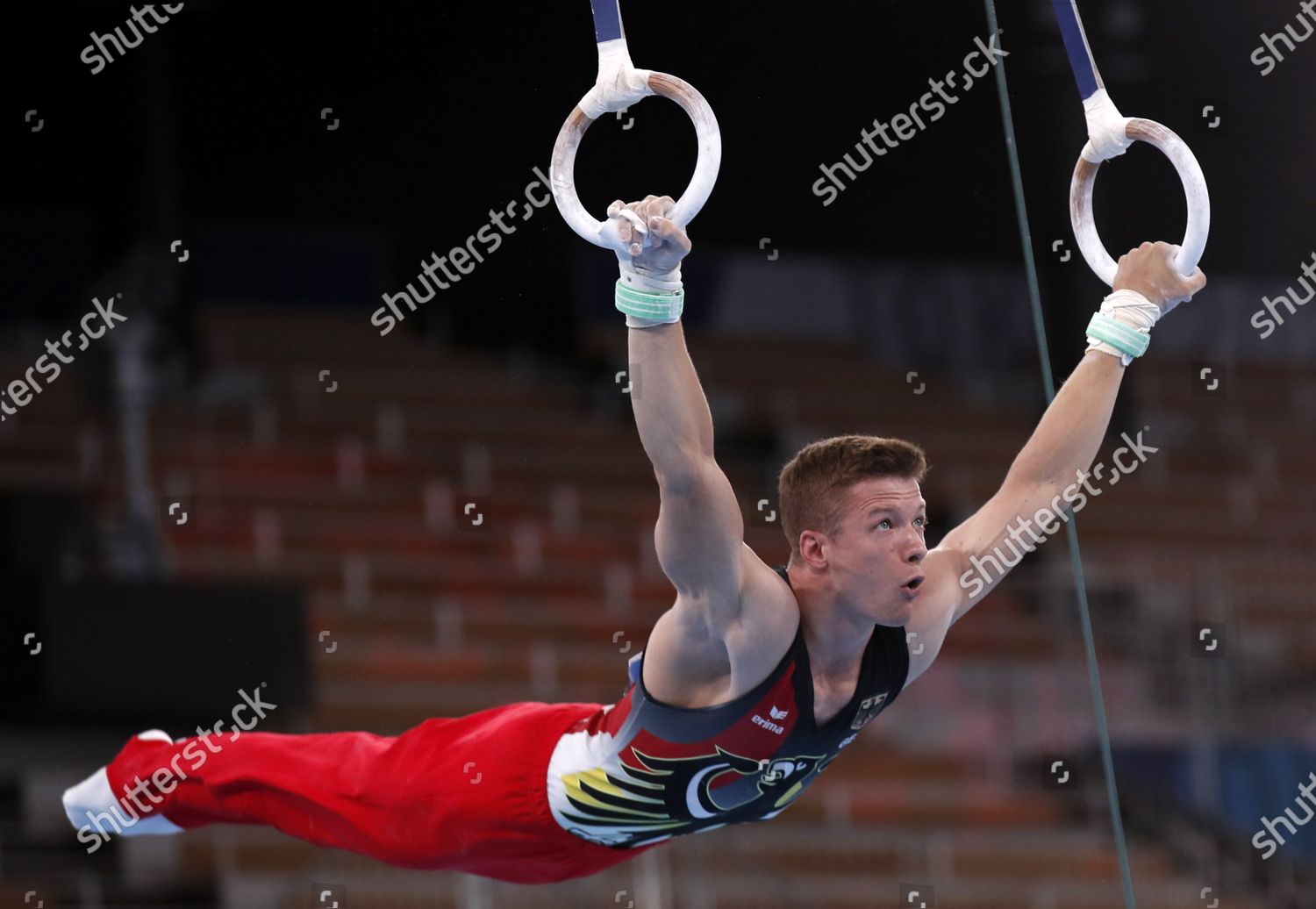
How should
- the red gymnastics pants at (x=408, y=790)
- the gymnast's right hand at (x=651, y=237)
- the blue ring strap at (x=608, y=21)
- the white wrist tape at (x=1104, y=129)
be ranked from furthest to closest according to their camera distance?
the red gymnastics pants at (x=408, y=790) < the white wrist tape at (x=1104, y=129) < the blue ring strap at (x=608, y=21) < the gymnast's right hand at (x=651, y=237)

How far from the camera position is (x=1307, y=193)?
4480 millimetres

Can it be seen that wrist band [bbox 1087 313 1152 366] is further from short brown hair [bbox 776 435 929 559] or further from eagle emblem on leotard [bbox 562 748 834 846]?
eagle emblem on leotard [bbox 562 748 834 846]

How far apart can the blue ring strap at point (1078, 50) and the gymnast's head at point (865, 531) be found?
2.58ft

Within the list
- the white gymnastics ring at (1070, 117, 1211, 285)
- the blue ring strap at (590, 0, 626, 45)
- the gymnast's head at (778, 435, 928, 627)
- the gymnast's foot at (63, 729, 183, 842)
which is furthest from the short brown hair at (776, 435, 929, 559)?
the gymnast's foot at (63, 729, 183, 842)

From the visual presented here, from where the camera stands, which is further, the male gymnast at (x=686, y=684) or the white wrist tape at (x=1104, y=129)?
the white wrist tape at (x=1104, y=129)

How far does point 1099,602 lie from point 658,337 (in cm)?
528

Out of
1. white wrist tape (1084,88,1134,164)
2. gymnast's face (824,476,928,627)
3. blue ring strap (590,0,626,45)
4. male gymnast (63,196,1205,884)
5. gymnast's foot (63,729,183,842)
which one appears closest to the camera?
male gymnast (63,196,1205,884)

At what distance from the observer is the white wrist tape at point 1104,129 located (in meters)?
3.06

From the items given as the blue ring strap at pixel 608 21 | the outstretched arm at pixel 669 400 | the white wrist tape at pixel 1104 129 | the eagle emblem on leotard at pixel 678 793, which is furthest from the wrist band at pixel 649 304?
the white wrist tape at pixel 1104 129

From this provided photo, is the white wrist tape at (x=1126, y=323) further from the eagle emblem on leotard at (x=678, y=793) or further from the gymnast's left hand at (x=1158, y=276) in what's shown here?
the eagle emblem on leotard at (x=678, y=793)

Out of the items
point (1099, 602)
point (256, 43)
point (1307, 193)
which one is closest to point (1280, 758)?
point (1099, 602)

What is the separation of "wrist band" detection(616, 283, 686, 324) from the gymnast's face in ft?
1.83

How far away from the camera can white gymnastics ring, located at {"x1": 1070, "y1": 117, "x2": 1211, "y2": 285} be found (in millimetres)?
2943

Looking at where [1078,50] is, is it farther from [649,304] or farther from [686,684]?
[686,684]
